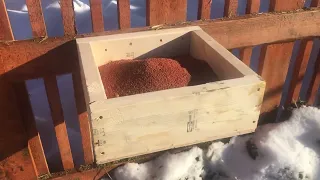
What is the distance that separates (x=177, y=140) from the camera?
47.7 inches

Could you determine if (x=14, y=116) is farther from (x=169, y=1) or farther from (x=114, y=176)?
(x=169, y=1)

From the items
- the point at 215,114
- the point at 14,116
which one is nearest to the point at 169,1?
the point at 215,114

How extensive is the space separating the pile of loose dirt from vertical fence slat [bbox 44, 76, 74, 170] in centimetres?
51

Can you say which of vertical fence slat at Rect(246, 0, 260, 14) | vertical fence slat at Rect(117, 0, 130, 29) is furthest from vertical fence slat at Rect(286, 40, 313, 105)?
vertical fence slat at Rect(117, 0, 130, 29)

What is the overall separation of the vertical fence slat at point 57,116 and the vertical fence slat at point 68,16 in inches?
11.8

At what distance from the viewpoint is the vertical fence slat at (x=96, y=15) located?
1.64 m

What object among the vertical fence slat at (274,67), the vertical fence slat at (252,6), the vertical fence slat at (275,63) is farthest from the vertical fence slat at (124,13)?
the vertical fence slat at (274,67)

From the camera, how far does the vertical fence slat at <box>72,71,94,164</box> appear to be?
6.00 feet

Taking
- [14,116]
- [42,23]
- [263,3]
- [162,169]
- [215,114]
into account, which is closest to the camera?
[215,114]

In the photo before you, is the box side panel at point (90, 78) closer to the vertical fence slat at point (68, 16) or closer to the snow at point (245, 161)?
the vertical fence slat at point (68, 16)

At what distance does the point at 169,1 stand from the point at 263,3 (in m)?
2.59

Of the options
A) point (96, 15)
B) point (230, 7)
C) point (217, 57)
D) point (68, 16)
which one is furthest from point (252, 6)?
point (68, 16)

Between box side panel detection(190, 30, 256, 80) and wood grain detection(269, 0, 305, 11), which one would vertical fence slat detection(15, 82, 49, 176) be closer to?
box side panel detection(190, 30, 256, 80)

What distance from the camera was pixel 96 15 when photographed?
1.66 m
